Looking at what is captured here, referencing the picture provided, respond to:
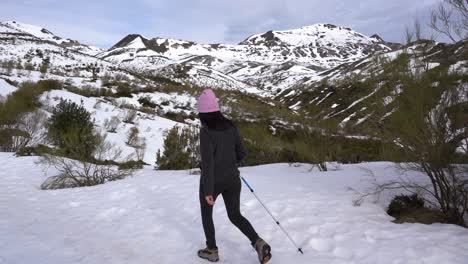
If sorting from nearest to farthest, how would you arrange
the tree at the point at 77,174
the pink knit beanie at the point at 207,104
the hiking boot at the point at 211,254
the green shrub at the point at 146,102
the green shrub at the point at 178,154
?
the pink knit beanie at the point at 207,104, the hiking boot at the point at 211,254, the tree at the point at 77,174, the green shrub at the point at 178,154, the green shrub at the point at 146,102

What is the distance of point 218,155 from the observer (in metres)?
3.13

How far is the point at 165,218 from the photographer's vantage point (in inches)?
201

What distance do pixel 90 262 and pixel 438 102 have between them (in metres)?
4.50

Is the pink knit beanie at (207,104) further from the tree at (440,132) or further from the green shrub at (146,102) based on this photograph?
the green shrub at (146,102)

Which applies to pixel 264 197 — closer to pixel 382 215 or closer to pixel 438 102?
pixel 382 215

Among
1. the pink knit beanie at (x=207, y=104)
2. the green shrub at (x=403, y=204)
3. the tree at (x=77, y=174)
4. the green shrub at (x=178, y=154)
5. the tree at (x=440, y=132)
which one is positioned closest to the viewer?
the pink knit beanie at (x=207, y=104)

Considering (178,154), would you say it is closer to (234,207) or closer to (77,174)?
(77,174)

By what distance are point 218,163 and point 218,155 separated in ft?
0.25

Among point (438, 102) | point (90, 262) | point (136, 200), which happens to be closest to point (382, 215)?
point (438, 102)

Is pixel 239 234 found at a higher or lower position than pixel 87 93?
lower

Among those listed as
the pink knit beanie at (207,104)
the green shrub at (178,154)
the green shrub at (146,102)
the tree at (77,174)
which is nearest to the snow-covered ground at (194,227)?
the tree at (77,174)

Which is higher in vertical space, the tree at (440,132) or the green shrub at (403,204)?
the tree at (440,132)

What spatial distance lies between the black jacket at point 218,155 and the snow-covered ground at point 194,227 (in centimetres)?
99

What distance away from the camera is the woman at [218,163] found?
304cm
